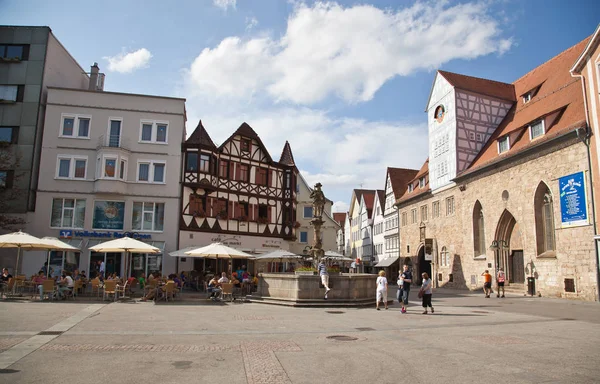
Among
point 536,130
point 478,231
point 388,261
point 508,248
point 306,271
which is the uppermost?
point 536,130

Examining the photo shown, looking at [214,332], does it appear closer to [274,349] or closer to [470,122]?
[274,349]

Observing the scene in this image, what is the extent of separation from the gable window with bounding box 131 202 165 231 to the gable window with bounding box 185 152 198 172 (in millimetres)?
3061

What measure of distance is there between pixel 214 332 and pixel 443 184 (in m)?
29.4

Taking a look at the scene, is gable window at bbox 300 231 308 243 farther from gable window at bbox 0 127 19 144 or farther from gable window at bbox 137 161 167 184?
gable window at bbox 0 127 19 144

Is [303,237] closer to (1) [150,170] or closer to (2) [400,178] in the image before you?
(2) [400,178]

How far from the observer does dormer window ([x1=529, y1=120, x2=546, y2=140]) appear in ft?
84.4

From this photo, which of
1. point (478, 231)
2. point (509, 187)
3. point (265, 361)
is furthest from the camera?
point (478, 231)

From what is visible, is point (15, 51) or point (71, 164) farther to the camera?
point (15, 51)

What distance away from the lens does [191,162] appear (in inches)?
1266

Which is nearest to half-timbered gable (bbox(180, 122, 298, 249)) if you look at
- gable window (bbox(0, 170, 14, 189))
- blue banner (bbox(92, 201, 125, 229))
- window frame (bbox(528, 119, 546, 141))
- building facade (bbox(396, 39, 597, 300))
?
blue banner (bbox(92, 201, 125, 229))

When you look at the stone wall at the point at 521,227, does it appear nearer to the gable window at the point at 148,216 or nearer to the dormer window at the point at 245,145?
the dormer window at the point at 245,145

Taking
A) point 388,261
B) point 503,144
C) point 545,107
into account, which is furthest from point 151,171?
point 388,261

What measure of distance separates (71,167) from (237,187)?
11420 mm

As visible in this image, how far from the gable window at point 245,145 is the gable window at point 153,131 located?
6.61 metres
